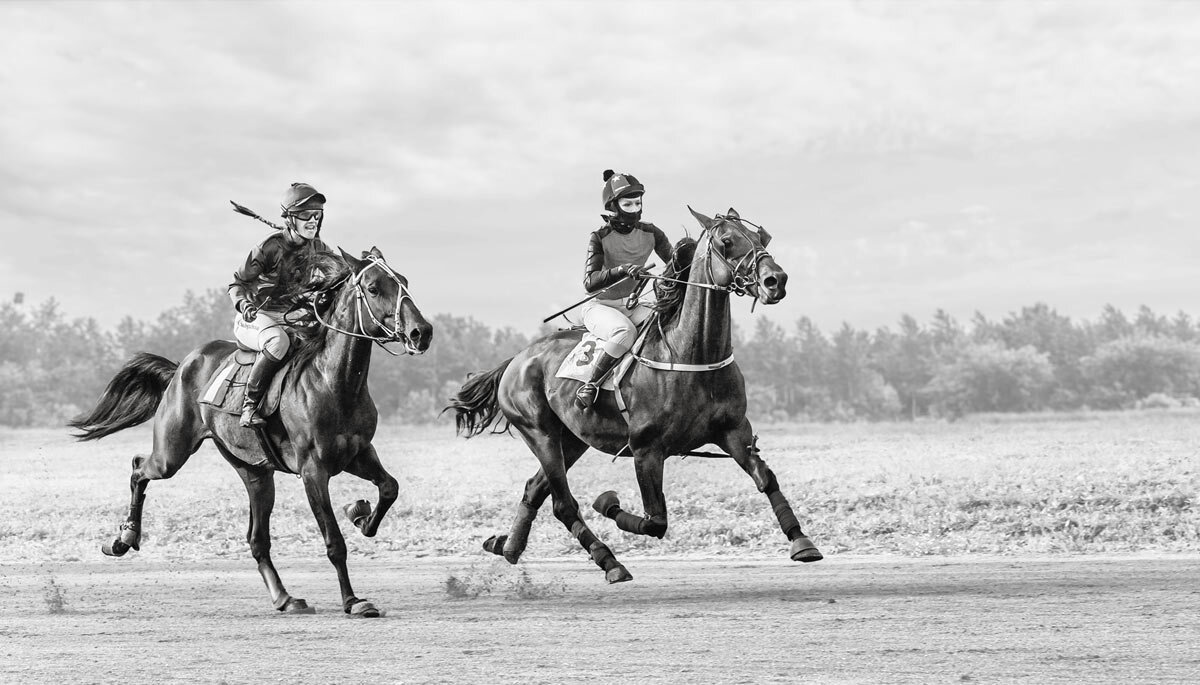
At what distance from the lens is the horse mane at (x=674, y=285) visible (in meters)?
10.0

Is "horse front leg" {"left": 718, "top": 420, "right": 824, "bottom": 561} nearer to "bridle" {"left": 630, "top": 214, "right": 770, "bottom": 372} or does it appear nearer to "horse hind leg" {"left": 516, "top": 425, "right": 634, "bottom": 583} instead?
"bridle" {"left": 630, "top": 214, "right": 770, "bottom": 372}

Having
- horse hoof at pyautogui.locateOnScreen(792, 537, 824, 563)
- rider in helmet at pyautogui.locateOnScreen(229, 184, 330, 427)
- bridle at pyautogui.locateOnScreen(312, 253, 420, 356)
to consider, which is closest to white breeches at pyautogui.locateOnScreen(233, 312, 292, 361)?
rider in helmet at pyautogui.locateOnScreen(229, 184, 330, 427)

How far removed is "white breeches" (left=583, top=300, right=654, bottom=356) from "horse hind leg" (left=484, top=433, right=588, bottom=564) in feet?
3.51

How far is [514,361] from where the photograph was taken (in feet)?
37.2

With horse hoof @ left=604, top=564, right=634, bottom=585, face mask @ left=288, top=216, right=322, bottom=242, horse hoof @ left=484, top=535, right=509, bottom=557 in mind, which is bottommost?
horse hoof @ left=604, top=564, right=634, bottom=585

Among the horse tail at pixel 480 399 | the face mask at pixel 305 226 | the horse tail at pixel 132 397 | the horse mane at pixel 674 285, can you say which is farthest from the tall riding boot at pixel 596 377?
the horse tail at pixel 132 397

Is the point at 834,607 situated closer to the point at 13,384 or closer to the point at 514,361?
the point at 514,361

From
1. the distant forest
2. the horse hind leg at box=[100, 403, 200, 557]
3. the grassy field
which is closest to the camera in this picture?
the horse hind leg at box=[100, 403, 200, 557]

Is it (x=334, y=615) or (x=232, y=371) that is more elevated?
(x=232, y=371)

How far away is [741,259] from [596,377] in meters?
1.58

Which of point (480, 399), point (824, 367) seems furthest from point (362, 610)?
point (824, 367)

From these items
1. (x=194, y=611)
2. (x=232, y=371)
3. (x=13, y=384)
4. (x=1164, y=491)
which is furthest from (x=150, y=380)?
(x=13, y=384)

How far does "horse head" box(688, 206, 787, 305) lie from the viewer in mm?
8906

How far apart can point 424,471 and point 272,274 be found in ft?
49.2
